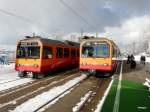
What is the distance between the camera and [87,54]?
24.0m

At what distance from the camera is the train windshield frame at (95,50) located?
23.2 meters

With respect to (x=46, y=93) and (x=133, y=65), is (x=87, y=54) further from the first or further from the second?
(x=133, y=65)

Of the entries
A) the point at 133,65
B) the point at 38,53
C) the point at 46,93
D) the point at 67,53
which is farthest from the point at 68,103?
the point at 133,65

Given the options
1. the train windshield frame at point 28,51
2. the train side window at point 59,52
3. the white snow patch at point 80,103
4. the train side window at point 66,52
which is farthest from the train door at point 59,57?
the white snow patch at point 80,103

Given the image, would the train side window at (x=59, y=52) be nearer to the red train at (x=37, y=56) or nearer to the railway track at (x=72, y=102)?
the red train at (x=37, y=56)

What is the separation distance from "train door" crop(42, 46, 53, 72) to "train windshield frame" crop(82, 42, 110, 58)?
2510 mm

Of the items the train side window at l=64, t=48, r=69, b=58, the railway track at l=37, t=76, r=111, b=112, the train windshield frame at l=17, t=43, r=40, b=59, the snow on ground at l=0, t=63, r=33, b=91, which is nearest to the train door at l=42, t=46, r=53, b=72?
the train windshield frame at l=17, t=43, r=40, b=59

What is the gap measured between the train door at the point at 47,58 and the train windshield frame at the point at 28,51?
0.57 metres

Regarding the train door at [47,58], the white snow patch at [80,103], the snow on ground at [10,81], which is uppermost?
the train door at [47,58]

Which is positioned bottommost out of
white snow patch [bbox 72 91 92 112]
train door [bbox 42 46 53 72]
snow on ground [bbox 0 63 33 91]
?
white snow patch [bbox 72 91 92 112]

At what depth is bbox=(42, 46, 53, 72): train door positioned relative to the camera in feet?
74.9

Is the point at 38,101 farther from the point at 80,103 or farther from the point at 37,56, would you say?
the point at 37,56

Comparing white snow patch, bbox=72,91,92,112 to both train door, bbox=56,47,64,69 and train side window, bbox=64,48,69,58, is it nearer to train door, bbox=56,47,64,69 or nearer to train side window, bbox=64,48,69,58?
train door, bbox=56,47,64,69

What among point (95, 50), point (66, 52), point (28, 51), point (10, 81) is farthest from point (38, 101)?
point (66, 52)
